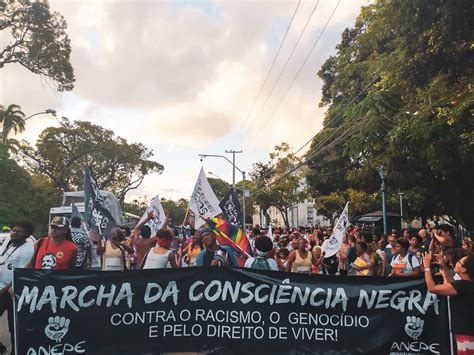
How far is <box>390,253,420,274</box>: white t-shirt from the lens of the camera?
315 inches

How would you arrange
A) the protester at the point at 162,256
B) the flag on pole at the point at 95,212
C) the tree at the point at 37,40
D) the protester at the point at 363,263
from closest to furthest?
the protester at the point at 162,256, the protester at the point at 363,263, the flag on pole at the point at 95,212, the tree at the point at 37,40

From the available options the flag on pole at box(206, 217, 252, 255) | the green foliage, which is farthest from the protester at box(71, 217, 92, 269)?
the green foliage

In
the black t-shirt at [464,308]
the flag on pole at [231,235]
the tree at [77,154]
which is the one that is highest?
the tree at [77,154]

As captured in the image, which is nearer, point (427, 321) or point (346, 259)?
point (427, 321)

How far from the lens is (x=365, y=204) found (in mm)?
33531

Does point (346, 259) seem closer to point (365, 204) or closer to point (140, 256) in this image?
point (140, 256)

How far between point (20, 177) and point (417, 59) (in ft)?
76.8

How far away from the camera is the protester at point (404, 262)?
314 inches

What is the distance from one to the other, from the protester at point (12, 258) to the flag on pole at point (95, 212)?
2.70m

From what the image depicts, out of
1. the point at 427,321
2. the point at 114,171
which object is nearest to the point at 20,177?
the point at 114,171

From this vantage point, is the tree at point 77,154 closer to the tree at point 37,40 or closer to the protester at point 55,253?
the tree at point 37,40

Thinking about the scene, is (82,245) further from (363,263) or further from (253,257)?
(363,263)

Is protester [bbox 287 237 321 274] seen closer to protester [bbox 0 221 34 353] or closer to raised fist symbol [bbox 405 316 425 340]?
raised fist symbol [bbox 405 316 425 340]

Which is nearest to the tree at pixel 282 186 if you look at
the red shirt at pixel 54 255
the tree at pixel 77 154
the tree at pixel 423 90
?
the tree at pixel 77 154
